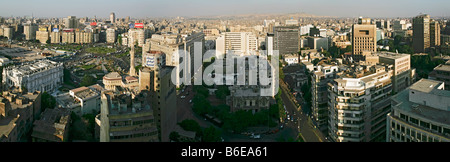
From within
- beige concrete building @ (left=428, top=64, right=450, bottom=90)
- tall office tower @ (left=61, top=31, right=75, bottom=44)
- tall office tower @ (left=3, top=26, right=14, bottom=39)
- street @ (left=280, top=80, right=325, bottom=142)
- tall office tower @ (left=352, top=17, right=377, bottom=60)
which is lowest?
street @ (left=280, top=80, right=325, bottom=142)

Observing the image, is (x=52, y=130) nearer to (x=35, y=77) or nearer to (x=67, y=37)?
(x=35, y=77)

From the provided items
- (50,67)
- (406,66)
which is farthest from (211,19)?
(406,66)

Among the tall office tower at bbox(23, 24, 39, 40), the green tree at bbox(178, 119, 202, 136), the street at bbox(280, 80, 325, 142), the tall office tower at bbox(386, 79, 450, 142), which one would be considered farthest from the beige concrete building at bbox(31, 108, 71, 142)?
the tall office tower at bbox(23, 24, 39, 40)

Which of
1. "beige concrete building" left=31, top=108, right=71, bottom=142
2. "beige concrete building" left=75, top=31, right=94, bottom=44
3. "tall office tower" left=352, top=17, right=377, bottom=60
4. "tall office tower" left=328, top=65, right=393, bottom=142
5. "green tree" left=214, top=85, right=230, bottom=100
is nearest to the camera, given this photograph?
"tall office tower" left=328, top=65, right=393, bottom=142

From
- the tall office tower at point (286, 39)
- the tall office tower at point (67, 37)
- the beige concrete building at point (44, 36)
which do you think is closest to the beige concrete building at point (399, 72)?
the tall office tower at point (286, 39)

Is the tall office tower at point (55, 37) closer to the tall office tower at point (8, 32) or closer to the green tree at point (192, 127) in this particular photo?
the tall office tower at point (8, 32)

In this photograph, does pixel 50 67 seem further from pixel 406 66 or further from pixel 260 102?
pixel 406 66

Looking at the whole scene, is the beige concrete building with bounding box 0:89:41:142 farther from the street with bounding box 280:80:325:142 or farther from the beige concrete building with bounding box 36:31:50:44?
the beige concrete building with bounding box 36:31:50:44
